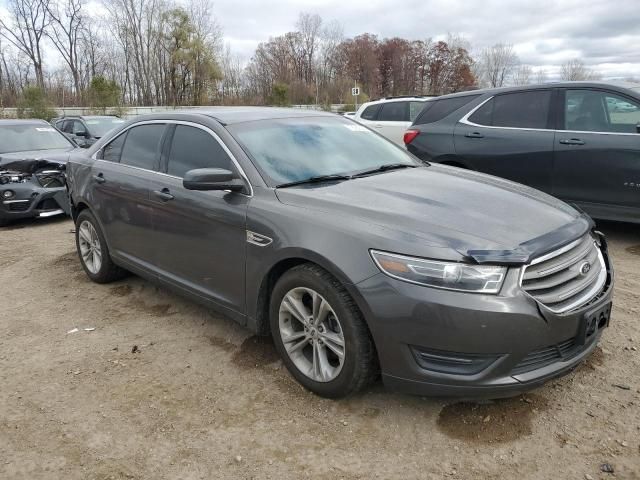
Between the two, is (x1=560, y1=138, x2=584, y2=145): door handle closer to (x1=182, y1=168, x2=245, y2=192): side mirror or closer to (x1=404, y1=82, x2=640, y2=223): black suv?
(x1=404, y1=82, x2=640, y2=223): black suv

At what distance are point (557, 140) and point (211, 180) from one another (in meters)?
4.17

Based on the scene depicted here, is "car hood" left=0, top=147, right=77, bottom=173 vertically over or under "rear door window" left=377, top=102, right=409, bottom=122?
under

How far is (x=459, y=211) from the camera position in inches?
110

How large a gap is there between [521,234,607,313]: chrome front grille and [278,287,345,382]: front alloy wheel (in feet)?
3.20

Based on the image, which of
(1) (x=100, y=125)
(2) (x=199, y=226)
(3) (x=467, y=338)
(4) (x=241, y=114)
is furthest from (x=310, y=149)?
(1) (x=100, y=125)

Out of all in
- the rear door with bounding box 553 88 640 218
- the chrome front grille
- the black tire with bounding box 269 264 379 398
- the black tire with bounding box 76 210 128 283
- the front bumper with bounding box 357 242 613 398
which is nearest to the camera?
the front bumper with bounding box 357 242 613 398

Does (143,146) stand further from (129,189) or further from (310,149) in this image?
(310,149)

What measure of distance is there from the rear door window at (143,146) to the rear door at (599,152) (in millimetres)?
4146

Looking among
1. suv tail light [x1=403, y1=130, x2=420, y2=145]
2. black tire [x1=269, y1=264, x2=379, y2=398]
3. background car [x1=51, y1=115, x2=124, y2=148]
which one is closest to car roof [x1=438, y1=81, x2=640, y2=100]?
suv tail light [x1=403, y1=130, x2=420, y2=145]

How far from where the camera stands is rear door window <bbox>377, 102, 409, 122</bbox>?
10.2 m

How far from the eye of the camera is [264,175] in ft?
10.7

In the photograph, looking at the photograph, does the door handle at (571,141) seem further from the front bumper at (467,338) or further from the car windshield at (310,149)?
the front bumper at (467,338)

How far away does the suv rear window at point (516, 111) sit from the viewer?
19.4 feet

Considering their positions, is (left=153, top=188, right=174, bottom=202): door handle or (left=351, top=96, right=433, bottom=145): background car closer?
(left=153, top=188, right=174, bottom=202): door handle
